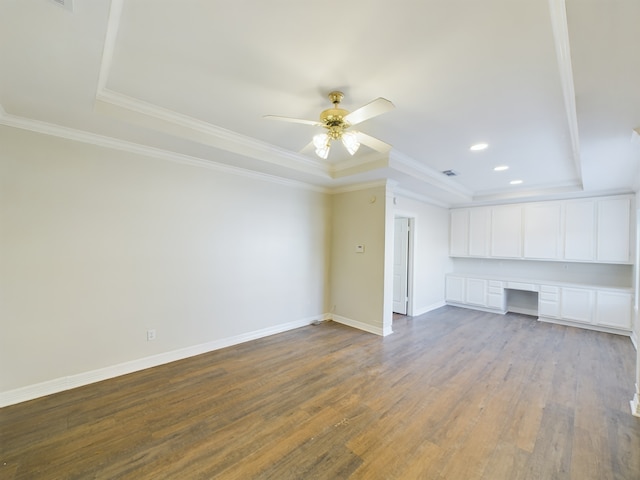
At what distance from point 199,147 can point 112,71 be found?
1.05 meters

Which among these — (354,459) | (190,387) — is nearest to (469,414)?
(354,459)

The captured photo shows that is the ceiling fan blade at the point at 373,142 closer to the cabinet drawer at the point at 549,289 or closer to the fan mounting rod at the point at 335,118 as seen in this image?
the fan mounting rod at the point at 335,118

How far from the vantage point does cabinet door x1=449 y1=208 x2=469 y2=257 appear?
638cm

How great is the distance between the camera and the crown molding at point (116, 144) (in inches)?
95.2

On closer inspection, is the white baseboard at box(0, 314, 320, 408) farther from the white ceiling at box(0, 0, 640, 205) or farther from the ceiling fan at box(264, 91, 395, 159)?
the ceiling fan at box(264, 91, 395, 159)

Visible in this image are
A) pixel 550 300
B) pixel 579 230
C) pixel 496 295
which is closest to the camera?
pixel 579 230

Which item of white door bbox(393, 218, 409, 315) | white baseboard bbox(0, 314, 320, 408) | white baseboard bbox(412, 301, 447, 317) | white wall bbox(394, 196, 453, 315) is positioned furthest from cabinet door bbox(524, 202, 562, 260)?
white baseboard bbox(0, 314, 320, 408)

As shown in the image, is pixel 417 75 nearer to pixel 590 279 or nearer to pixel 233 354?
pixel 233 354

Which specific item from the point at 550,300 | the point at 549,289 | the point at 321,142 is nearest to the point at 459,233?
the point at 549,289

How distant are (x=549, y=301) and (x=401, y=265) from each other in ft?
9.37

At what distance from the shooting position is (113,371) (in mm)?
2859

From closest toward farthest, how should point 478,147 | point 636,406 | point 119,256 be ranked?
point 636,406 → point 119,256 → point 478,147

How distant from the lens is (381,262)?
4.33 meters

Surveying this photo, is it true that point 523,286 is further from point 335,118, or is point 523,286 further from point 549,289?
point 335,118
